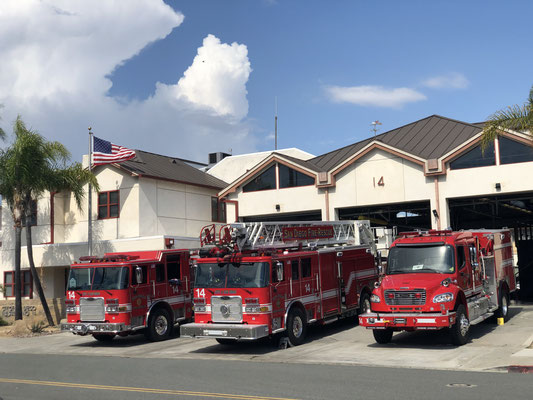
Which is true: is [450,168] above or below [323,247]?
above

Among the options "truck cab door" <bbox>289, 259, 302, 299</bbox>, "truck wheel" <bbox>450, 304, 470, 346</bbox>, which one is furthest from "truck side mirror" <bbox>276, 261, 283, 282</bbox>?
"truck wheel" <bbox>450, 304, 470, 346</bbox>

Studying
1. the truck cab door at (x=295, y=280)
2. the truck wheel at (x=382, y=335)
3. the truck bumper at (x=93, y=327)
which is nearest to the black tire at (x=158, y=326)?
the truck bumper at (x=93, y=327)

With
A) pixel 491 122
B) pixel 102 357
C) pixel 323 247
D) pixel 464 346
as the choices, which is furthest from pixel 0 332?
pixel 491 122

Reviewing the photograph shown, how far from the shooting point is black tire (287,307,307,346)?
16.4 m

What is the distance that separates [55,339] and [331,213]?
42.1 ft

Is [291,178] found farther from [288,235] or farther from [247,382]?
[247,382]

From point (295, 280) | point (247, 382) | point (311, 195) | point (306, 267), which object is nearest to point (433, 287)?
point (295, 280)

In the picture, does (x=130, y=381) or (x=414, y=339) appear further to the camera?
(x=414, y=339)

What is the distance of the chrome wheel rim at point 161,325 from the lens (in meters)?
19.4

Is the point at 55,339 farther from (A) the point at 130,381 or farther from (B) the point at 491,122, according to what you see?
(B) the point at 491,122

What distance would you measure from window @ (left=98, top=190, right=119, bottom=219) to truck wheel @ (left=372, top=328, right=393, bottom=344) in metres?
18.0

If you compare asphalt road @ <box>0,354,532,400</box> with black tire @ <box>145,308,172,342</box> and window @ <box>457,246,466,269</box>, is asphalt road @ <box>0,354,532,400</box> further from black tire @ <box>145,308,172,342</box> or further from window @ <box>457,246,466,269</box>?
black tire @ <box>145,308,172,342</box>

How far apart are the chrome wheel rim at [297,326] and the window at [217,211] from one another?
17670 mm

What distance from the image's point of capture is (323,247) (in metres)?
19.6
